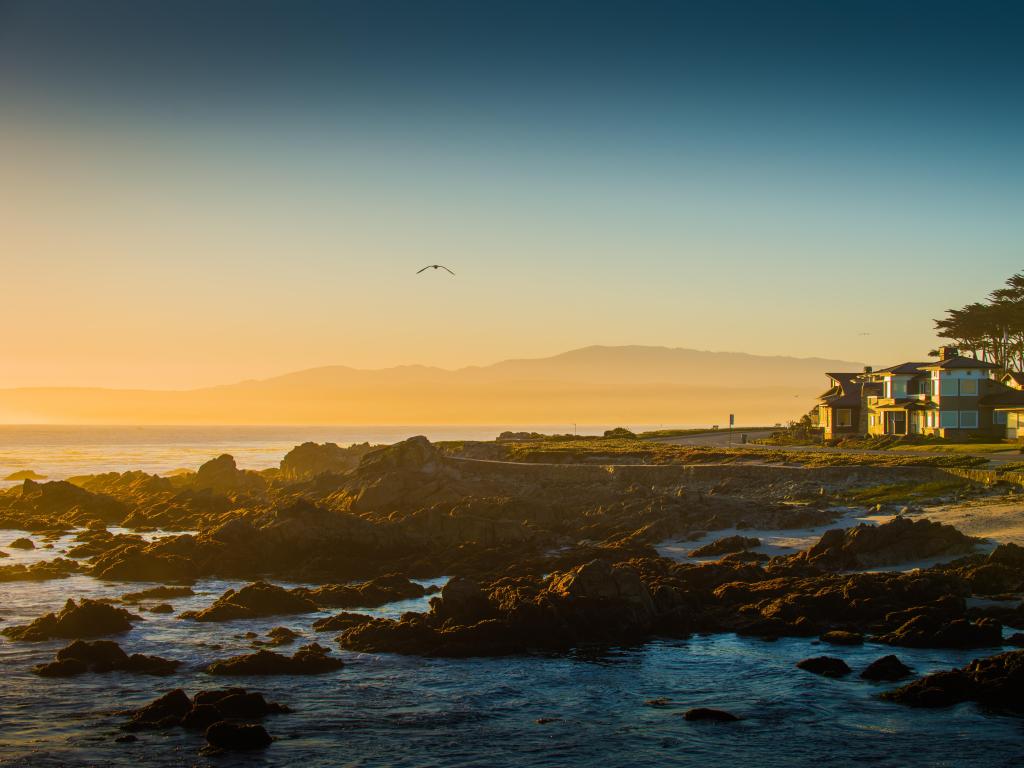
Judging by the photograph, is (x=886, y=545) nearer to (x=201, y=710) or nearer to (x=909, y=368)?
(x=201, y=710)

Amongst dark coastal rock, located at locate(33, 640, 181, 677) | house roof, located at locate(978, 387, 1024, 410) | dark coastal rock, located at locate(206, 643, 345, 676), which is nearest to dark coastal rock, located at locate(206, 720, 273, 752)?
dark coastal rock, located at locate(206, 643, 345, 676)

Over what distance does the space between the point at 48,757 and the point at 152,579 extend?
20.7 m

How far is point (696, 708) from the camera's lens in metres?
20.7

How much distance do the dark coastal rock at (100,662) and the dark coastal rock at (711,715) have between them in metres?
12.0

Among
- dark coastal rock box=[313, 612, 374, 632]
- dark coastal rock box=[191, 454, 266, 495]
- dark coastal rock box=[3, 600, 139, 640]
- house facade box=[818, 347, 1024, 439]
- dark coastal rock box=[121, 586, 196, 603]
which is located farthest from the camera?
house facade box=[818, 347, 1024, 439]

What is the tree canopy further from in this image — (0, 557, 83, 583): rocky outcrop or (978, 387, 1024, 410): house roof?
(0, 557, 83, 583): rocky outcrop

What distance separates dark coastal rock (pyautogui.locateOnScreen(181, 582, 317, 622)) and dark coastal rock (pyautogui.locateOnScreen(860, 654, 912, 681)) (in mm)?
16710

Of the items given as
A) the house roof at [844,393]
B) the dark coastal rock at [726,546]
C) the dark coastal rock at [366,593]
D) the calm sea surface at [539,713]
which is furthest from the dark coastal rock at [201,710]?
the house roof at [844,393]

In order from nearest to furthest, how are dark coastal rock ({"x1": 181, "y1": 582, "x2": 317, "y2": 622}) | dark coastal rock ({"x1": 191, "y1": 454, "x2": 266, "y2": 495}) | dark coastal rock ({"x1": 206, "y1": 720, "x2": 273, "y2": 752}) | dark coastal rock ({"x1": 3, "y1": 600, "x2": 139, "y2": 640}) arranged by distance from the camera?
dark coastal rock ({"x1": 206, "y1": 720, "x2": 273, "y2": 752}) < dark coastal rock ({"x1": 3, "y1": 600, "x2": 139, "y2": 640}) < dark coastal rock ({"x1": 181, "y1": 582, "x2": 317, "y2": 622}) < dark coastal rock ({"x1": 191, "y1": 454, "x2": 266, "y2": 495})

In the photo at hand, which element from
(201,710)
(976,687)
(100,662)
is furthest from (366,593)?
(976,687)

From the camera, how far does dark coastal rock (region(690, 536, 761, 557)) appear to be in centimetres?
3816

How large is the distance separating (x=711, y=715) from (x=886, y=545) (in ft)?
55.9

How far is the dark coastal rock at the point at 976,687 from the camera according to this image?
2019 cm

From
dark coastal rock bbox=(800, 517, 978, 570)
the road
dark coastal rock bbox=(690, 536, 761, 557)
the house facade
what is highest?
the house facade
